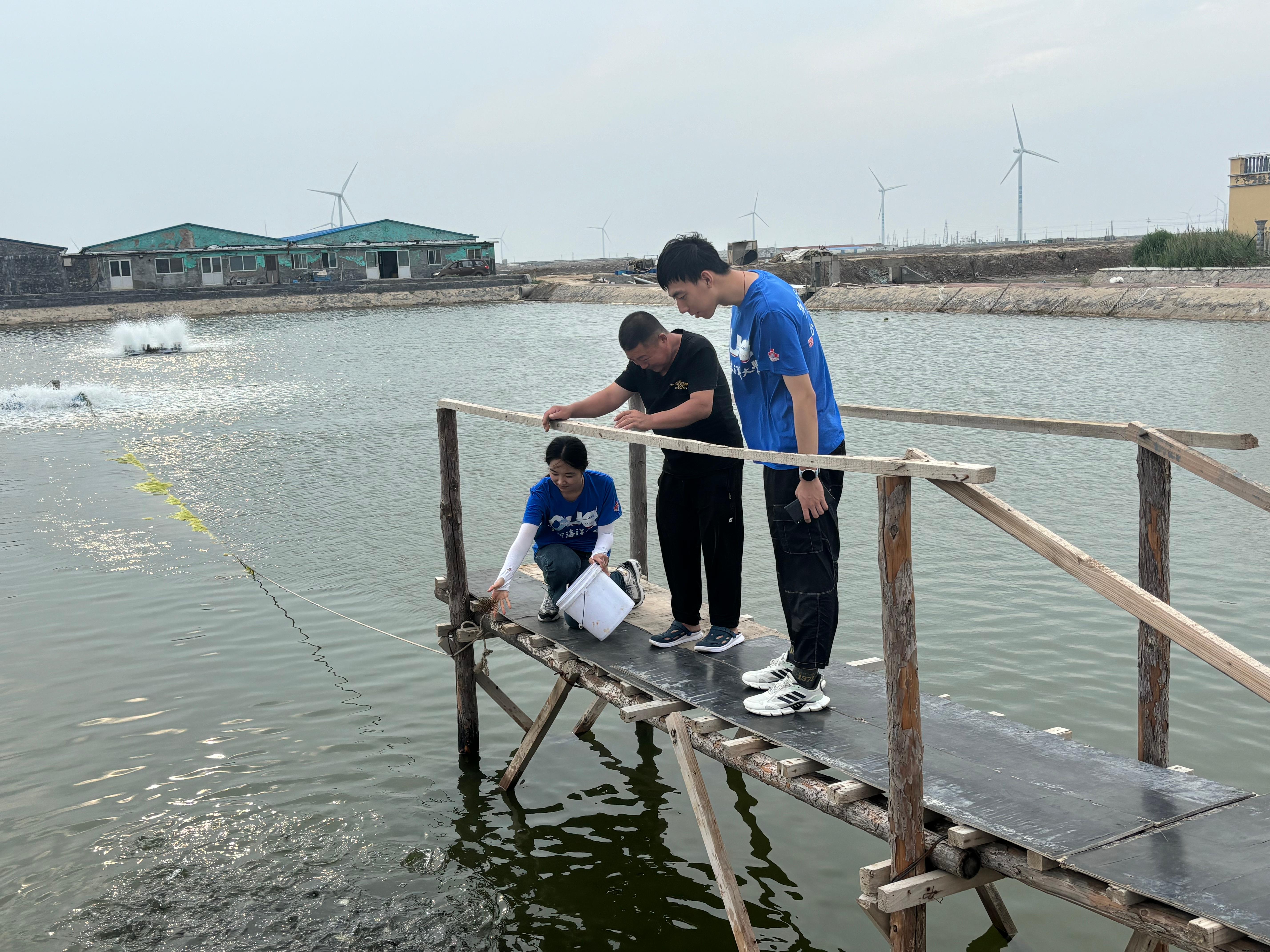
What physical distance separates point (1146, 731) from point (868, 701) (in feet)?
4.20

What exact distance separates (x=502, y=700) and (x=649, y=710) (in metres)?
2.59

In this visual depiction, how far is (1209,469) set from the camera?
14.0 ft

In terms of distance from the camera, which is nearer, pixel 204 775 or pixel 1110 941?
pixel 1110 941

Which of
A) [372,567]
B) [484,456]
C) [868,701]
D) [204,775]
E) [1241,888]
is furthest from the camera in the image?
[484,456]

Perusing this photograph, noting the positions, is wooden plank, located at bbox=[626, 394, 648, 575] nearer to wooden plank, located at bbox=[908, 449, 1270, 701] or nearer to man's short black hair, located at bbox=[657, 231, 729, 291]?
man's short black hair, located at bbox=[657, 231, 729, 291]

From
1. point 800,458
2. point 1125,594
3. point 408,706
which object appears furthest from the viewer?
point 408,706

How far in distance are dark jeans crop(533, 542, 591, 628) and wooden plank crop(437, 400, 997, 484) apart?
0.76 m

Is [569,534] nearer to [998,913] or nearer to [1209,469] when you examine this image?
Answer: [998,913]

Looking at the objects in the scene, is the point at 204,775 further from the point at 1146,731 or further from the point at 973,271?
the point at 973,271

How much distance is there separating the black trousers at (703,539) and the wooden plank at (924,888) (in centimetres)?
191

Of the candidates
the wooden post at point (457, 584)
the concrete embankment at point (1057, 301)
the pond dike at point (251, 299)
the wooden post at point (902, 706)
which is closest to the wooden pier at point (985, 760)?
the wooden post at point (902, 706)

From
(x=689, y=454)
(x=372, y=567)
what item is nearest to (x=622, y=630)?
(x=689, y=454)

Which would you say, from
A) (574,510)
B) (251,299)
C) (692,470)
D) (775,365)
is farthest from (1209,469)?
(251,299)

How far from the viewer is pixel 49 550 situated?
12.1 metres
